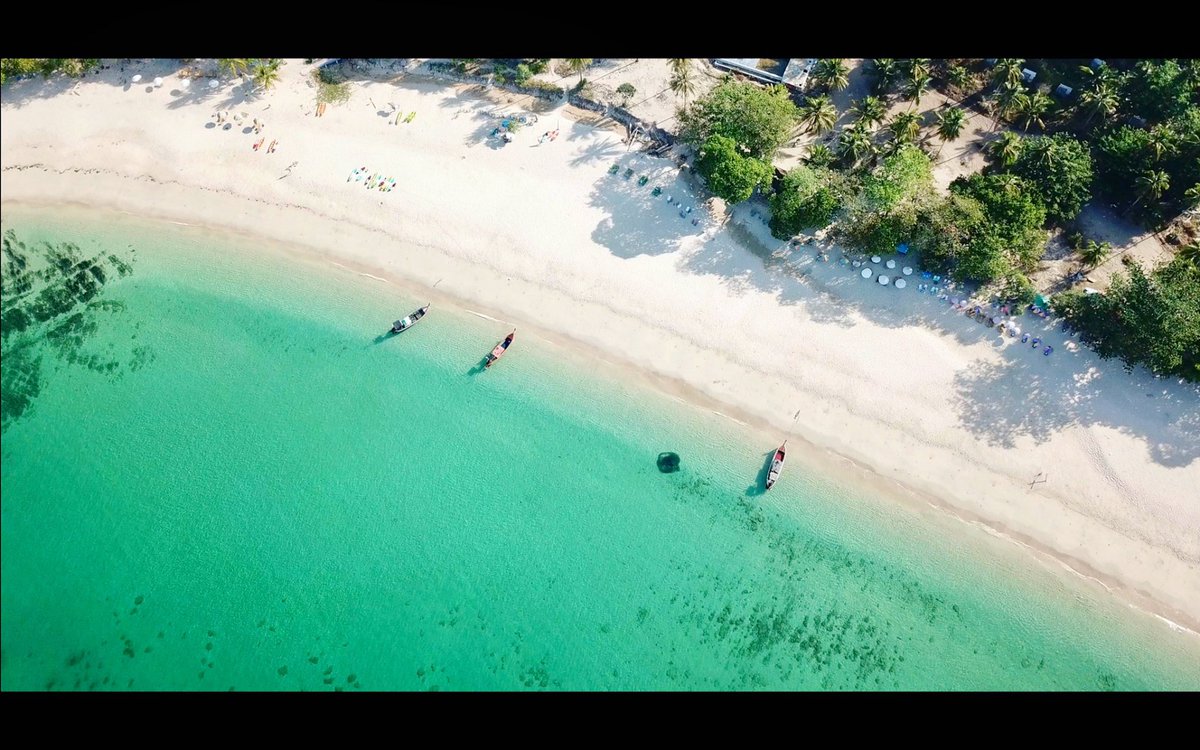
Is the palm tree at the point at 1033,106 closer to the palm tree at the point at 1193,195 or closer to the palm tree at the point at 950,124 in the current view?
the palm tree at the point at 950,124

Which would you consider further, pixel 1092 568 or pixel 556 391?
pixel 556 391

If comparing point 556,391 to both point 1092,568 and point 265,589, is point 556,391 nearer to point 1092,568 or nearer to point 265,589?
point 265,589

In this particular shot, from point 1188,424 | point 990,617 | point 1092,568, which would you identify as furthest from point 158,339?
point 1188,424

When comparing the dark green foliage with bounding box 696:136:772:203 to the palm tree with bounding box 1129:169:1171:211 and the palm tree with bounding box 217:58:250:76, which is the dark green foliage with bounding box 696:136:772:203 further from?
the palm tree with bounding box 217:58:250:76

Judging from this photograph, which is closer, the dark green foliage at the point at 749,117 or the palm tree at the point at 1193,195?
the palm tree at the point at 1193,195

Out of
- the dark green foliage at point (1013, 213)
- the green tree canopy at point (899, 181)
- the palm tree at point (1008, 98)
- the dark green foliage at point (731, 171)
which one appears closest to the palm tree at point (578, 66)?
the dark green foliage at point (731, 171)

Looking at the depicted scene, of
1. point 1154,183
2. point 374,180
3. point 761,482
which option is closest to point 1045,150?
point 1154,183
